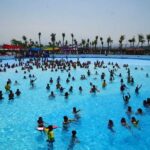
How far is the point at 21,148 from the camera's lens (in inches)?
458

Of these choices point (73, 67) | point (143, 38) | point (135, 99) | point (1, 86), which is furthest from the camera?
point (143, 38)

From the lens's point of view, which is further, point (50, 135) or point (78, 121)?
point (78, 121)

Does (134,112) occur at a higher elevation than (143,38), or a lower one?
lower

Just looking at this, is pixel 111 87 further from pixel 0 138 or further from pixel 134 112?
pixel 0 138

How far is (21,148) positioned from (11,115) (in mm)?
5827

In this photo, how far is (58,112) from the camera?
58.1ft

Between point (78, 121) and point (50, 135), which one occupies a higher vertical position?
point (50, 135)

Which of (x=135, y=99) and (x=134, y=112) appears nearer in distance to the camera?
(x=134, y=112)

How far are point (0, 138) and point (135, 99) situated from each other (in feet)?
39.2

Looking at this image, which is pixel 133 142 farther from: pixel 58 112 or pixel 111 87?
pixel 111 87

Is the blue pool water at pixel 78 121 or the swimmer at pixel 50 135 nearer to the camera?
the swimmer at pixel 50 135

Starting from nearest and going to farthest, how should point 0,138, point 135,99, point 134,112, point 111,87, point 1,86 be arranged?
point 0,138
point 134,112
point 135,99
point 111,87
point 1,86

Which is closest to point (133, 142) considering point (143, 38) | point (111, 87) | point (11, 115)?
point (11, 115)

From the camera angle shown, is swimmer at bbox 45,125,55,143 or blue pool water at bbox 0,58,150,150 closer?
swimmer at bbox 45,125,55,143
